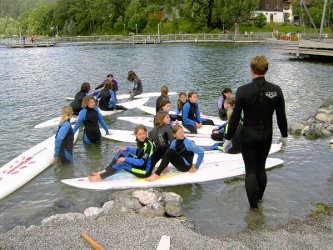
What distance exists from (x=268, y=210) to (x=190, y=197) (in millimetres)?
1574

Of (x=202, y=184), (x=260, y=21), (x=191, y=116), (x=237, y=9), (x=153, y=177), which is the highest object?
(x=237, y=9)

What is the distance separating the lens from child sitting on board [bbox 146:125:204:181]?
7.72 m

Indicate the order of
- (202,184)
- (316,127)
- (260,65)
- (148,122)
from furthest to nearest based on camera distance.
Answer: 1. (148,122)
2. (316,127)
3. (202,184)
4. (260,65)

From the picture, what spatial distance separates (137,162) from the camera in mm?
7844

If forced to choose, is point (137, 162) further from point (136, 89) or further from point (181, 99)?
point (136, 89)

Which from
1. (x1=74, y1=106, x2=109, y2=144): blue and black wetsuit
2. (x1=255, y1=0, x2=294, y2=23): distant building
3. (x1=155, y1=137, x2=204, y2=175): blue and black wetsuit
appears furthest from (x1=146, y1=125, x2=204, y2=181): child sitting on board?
(x1=255, y1=0, x2=294, y2=23): distant building

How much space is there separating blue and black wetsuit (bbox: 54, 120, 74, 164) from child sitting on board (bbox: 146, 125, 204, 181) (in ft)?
8.09

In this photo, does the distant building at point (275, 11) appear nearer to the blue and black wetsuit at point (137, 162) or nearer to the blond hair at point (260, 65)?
the blue and black wetsuit at point (137, 162)

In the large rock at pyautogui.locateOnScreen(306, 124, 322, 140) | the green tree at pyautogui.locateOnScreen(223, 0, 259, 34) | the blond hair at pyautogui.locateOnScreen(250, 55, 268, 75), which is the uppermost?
the green tree at pyautogui.locateOnScreen(223, 0, 259, 34)

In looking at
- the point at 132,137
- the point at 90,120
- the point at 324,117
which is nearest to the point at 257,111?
the point at 90,120

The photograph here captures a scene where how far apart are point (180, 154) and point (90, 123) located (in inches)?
142

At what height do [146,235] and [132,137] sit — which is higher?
[132,137]

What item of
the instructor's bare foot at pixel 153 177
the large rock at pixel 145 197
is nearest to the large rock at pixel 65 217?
the large rock at pixel 145 197

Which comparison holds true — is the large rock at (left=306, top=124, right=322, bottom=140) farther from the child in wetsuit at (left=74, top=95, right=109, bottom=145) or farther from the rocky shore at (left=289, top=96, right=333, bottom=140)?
the child in wetsuit at (left=74, top=95, right=109, bottom=145)
